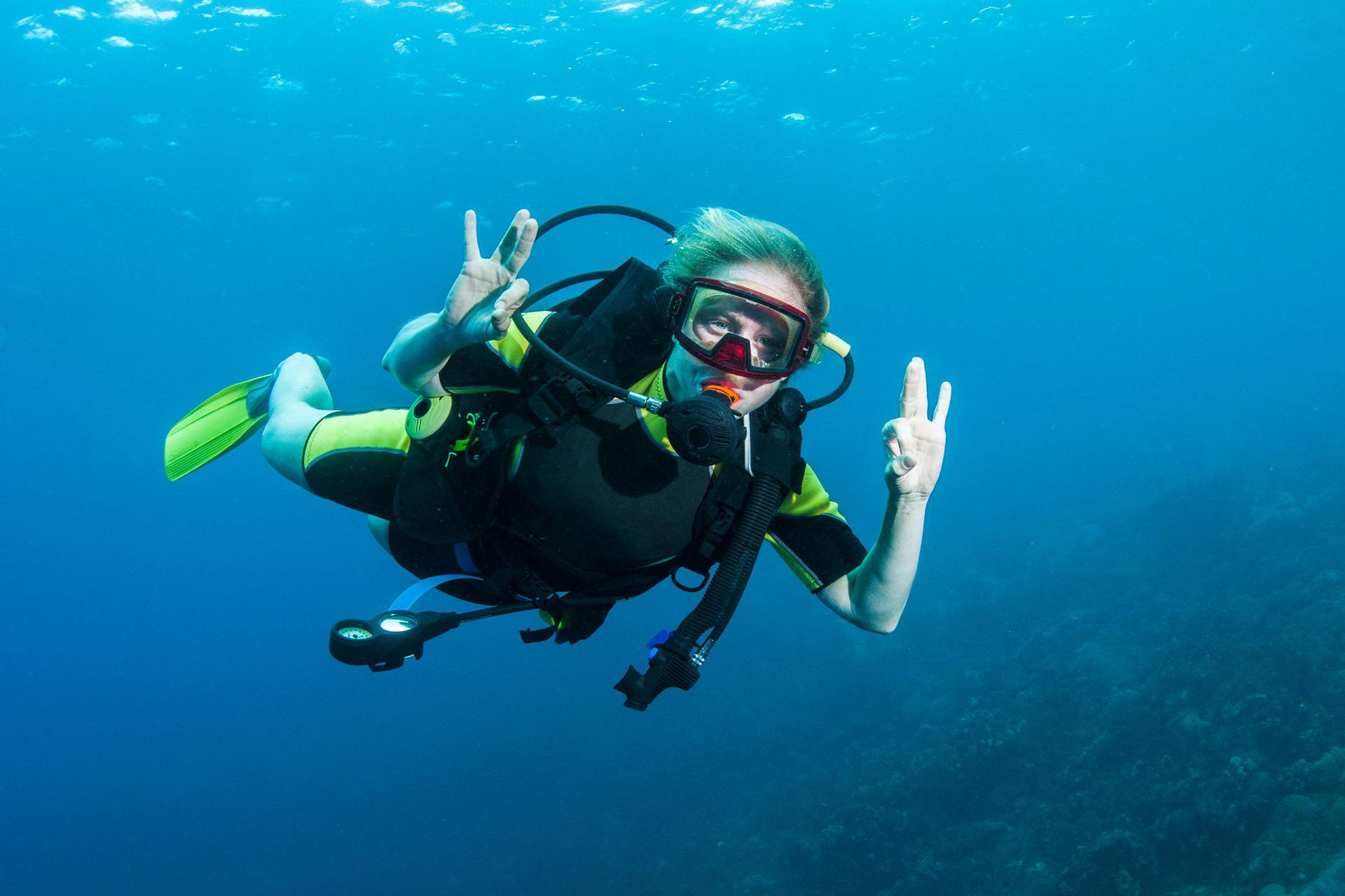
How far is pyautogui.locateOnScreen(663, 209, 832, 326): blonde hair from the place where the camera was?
2.76 m

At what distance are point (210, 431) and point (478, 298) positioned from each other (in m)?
4.19

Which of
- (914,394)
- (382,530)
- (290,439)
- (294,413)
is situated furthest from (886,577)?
(294,413)

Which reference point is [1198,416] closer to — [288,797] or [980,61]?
[980,61]

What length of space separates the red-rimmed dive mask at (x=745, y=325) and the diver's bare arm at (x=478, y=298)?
→ 2.09 feet

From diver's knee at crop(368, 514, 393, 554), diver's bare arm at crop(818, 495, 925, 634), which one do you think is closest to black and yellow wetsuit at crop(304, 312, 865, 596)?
diver's bare arm at crop(818, 495, 925, 634)

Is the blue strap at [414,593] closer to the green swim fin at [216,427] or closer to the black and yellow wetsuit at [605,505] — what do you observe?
the black and yellow wetsuit at [605,505]

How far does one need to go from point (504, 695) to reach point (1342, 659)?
2539 cm

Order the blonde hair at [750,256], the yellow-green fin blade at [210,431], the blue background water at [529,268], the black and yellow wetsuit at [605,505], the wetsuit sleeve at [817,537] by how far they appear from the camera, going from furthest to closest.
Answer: the blue background water at [529,268]
the yellow-green fin blade at [210,431]
the wetsuit sleeve at [817,537]
the black and yellow wetsuit at [605,505]
the blonde hair at [750,256]

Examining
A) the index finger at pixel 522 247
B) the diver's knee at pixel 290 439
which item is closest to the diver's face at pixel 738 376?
the index finger at pixel 522 247

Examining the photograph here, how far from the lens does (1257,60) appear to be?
33.9 m

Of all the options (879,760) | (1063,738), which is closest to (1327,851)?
(1063,738)

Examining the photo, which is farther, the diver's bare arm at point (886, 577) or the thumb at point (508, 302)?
the diver's bare arm at point (886, 577)

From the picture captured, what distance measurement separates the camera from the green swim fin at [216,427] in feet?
16.7

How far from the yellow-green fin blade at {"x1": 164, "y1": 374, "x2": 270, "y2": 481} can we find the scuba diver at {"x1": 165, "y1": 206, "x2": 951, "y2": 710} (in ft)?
8.48
